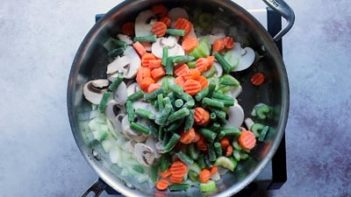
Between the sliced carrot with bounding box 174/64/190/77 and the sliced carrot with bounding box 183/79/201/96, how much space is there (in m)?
0.03

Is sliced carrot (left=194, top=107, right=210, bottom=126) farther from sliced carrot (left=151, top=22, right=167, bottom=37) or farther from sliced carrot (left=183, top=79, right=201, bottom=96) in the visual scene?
sliced carrot (left=151, top=22, right=167, bottom=37)

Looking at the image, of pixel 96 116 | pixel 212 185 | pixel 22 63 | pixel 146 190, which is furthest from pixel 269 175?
pixel 22 63

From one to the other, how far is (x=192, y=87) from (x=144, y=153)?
0.52ft

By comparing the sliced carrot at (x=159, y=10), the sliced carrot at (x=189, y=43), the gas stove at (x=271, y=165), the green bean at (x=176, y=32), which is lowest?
the gas stove at (x=271, y=165)

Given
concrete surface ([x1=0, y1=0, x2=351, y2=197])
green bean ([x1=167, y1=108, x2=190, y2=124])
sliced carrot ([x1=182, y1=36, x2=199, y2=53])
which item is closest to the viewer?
green bean ([x1=167, y1=108, x2=190, y2=124])

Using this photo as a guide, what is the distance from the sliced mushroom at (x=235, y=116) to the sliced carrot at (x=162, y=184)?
0.53ft

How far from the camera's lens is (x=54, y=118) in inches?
54.6

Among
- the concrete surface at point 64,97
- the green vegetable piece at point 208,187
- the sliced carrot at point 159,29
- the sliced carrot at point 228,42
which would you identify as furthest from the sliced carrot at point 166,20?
the green vegetable piece at point 208,187

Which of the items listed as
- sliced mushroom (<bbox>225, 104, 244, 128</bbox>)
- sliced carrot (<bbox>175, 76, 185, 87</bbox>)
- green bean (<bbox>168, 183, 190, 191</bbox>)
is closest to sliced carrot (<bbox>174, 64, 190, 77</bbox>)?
sliced carrot (<bbox>175, 76, 185, 87</bbox>)

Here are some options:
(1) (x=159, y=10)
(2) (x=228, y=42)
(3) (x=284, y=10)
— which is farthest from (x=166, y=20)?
(3) (x=284, y=10)

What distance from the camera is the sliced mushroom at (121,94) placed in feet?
3.80

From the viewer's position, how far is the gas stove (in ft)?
3.91

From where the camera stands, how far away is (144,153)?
1148mm

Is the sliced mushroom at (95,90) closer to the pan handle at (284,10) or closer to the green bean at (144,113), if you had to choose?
the green bean at (144,113)
